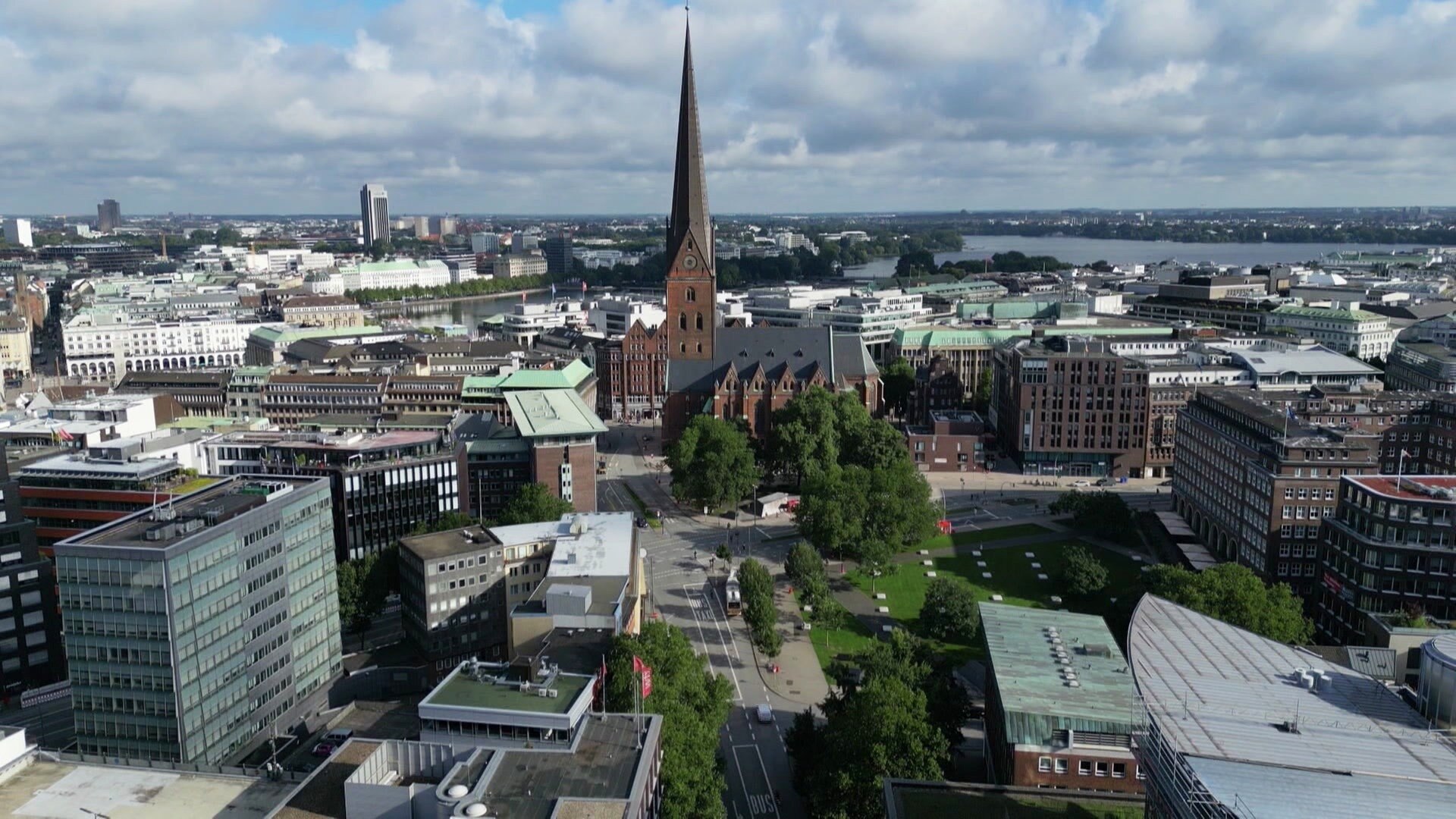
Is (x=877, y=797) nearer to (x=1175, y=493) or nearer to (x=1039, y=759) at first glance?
(x=1039, y=759)

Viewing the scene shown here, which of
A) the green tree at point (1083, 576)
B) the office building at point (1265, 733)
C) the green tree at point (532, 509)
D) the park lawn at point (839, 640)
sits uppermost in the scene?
the office building at point (1265, 733)

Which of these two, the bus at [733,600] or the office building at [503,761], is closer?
the office building at [503,761]

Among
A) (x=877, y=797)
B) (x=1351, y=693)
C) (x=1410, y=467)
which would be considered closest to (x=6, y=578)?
(x=877, y=797)

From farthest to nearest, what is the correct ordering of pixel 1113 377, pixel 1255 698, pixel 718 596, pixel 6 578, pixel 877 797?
pixel 1113 377, pixel 718 596, pixel 6 578, pixel 877 797, pixel 1255 698

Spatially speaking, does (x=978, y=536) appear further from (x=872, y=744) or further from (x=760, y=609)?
(x=872, y=744)

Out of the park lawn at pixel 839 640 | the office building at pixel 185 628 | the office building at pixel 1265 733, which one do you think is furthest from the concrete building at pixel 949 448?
the office building at pixel 185 628

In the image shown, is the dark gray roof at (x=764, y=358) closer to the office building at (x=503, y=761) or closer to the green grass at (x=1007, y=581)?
the green grass at (x=1007, y=581)

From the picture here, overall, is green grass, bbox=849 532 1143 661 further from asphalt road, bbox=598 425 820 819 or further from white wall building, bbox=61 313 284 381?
white wall building, bbox=61 313 284 381
